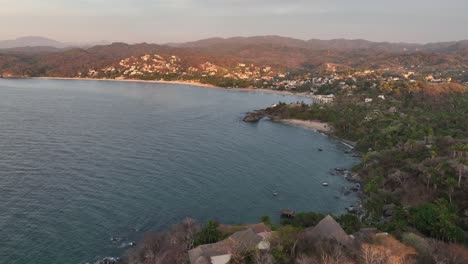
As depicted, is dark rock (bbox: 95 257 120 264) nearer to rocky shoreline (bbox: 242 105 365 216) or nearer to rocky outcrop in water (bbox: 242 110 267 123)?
rocky shoreline (bbox: 242 105 365 216)

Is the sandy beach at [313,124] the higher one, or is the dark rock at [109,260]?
the sandy beach at [313,124]

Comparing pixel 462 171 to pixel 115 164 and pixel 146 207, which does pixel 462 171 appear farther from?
pixel 115 164

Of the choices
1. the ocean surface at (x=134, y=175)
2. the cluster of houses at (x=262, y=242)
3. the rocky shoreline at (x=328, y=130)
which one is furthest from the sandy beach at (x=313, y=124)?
the cluster of houses at (x=262, y=242)

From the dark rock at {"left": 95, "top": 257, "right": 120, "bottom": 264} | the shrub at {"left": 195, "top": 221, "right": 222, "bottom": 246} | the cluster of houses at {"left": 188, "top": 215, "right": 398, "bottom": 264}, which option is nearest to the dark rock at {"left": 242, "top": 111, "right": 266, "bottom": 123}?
the cluster of houses at {"left": 188, "top": 215, "right": 398, "bottom": 264}

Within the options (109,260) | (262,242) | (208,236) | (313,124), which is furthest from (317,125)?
(109,260)

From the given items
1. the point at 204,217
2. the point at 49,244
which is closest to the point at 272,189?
the point at 204,217

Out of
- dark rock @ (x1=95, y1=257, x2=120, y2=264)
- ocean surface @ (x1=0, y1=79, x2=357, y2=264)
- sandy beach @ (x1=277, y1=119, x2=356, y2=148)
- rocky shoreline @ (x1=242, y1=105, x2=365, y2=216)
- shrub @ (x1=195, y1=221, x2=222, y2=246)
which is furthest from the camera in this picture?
sandy beach @ (x1=277, y1=119, x2=356, y2=148)

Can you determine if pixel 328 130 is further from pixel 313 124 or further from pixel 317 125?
pixel 313 124

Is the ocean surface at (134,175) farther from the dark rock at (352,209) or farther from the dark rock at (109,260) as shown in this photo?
the dark rock at (352,209)
